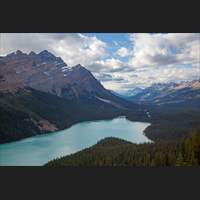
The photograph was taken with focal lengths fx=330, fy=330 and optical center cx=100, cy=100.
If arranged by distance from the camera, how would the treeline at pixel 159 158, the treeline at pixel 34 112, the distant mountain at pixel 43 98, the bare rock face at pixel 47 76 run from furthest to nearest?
the bare rock face at pixel 47 76
the distant mountain at pixel 43 98
the treeline at pixel 34 112
the treeline at pixel 159 158

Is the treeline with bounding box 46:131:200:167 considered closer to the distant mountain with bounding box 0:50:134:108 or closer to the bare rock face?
the bare rock face

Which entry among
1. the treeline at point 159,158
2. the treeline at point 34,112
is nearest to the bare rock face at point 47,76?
the treeline at point 34,112

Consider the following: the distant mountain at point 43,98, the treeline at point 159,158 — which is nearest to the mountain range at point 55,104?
the distant mountain at point 43,98

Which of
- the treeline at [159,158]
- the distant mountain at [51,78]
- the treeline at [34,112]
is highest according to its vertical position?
the distant mountain at [51,78]

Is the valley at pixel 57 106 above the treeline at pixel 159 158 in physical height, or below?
above

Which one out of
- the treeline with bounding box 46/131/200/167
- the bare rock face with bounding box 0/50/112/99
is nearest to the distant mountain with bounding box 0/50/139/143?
the bare rock face with bounding box 0/50/112/99

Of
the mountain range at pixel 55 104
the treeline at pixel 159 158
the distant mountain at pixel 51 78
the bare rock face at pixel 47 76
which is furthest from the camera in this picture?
the distant mountain at pixel 51 78

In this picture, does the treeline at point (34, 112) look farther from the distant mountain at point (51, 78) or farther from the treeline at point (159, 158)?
the treeline at point (159, 158)

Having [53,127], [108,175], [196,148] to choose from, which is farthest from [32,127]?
[108,175]

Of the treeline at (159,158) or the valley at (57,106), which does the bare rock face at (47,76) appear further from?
the treeline at (159,158)

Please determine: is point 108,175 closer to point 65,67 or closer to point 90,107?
point 90,107

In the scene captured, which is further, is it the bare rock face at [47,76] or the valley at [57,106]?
the bare rock face at [47,76]
